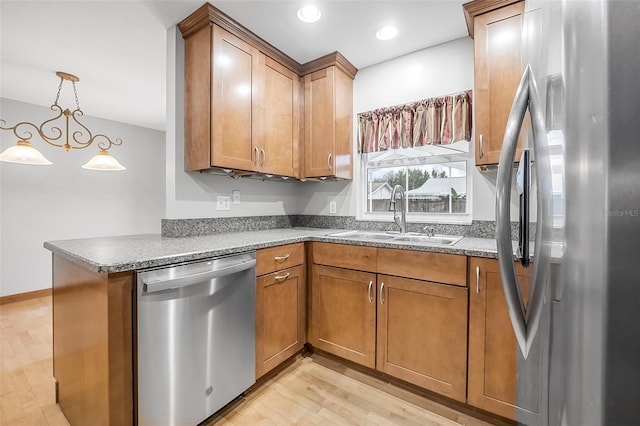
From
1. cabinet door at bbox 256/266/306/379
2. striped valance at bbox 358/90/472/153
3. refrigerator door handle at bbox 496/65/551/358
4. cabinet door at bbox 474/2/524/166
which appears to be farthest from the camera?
striped valance at bbox 358/90/472/153

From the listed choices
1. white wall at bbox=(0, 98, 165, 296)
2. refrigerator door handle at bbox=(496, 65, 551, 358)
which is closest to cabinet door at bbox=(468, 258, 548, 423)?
refrigerator door handle at bbox=(496, 65, 551, 358)

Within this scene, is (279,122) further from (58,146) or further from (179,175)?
(58,146)

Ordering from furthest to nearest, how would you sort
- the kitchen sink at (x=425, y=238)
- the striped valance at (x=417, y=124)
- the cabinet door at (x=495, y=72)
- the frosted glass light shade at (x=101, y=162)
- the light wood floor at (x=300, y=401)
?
the frosted glass light shade at (x=101, y=162), the striped valance at (x=417, y=124), the kitchen sink at (x=425, y=238), the cabinet door at (x=495, y=72), the light wood floor at (x=300, y=401)

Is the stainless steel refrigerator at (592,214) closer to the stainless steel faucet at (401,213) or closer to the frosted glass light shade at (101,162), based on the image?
the stainless steel faucet at (401,213)

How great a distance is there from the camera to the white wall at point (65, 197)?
3.40m

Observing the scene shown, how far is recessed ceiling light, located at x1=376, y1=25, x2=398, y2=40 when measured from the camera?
204cm

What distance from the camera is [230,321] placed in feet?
5.11

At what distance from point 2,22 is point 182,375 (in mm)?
2801

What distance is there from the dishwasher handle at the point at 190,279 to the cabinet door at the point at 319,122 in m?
1.23

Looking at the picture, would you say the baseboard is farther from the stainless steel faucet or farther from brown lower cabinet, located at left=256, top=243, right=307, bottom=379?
the stainless steel faucet

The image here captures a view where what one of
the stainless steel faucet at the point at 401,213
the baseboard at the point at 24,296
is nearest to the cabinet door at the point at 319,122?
the stainless steel faucet at the point at 401,213

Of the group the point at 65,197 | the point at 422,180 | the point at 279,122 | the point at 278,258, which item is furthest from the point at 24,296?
the point at 422,180

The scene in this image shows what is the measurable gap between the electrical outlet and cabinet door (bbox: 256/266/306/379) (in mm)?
803

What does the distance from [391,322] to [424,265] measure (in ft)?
1.45
